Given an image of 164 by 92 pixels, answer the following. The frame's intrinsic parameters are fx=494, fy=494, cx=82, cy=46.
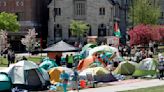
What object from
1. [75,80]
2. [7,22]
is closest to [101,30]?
[7,22]

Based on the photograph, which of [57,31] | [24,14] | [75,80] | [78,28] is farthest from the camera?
[57,31]

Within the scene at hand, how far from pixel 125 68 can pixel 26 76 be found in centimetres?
1019

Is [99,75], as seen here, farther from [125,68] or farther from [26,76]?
[26,76]

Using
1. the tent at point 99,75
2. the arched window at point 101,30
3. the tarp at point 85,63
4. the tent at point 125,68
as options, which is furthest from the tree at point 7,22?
the tent at point 99,75

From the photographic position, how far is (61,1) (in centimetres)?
8756

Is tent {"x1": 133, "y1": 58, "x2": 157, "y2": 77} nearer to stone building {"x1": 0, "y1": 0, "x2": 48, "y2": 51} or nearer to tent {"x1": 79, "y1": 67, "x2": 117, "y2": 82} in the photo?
tent {"x1": 79, "y1": 67, "x2": 117, "y2": 82}

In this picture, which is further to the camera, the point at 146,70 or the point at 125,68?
the point at 125,68

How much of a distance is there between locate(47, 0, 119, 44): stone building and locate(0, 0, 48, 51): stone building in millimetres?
2129

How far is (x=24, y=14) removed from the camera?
8569 cm

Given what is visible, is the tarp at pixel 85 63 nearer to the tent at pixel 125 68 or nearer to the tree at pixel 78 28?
the tent at pixel 125 68

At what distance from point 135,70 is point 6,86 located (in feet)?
41.5

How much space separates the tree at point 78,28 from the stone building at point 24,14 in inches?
252

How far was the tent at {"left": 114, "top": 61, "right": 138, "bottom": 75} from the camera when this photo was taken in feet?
124

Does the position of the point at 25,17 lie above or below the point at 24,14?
below
